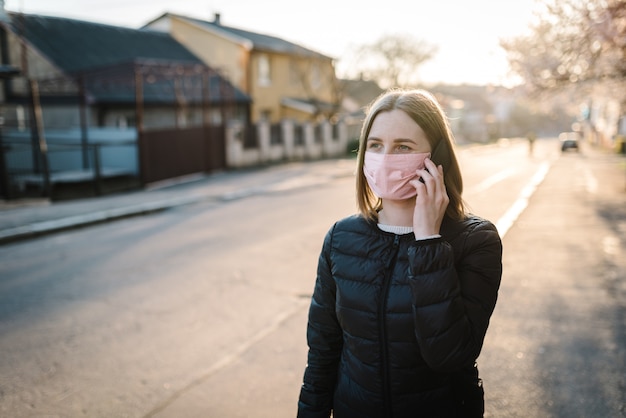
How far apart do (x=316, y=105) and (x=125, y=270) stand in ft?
96.6

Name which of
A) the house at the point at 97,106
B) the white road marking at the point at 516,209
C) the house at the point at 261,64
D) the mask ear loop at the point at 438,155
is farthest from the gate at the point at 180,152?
the mask ear loop at the point at 438,155

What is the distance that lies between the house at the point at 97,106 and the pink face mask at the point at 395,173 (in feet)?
44.7

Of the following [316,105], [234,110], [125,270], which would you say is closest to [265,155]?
[234,110]

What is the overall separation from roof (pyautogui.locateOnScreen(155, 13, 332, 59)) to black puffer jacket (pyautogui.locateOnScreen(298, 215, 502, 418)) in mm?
30574

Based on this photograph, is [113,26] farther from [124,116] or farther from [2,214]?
[2,214]

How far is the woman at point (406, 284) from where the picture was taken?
5.78 feet

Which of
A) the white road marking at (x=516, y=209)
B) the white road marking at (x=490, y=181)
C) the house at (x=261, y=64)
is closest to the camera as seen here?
the white road marking at (x=516, y=209)

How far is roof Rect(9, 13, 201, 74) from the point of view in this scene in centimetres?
2350

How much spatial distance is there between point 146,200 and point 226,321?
9661 mm

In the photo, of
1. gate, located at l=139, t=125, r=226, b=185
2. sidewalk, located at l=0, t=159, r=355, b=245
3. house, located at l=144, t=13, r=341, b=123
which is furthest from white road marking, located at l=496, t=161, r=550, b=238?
house, located at l=144, t=13, r=341, b=123

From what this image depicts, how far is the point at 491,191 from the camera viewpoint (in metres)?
15.2

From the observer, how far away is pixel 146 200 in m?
14.1

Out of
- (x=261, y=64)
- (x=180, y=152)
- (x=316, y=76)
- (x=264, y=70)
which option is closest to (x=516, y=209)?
(x=180, y=152)

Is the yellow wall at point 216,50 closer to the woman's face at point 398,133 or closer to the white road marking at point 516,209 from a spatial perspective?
the white road marking at point 516,209
